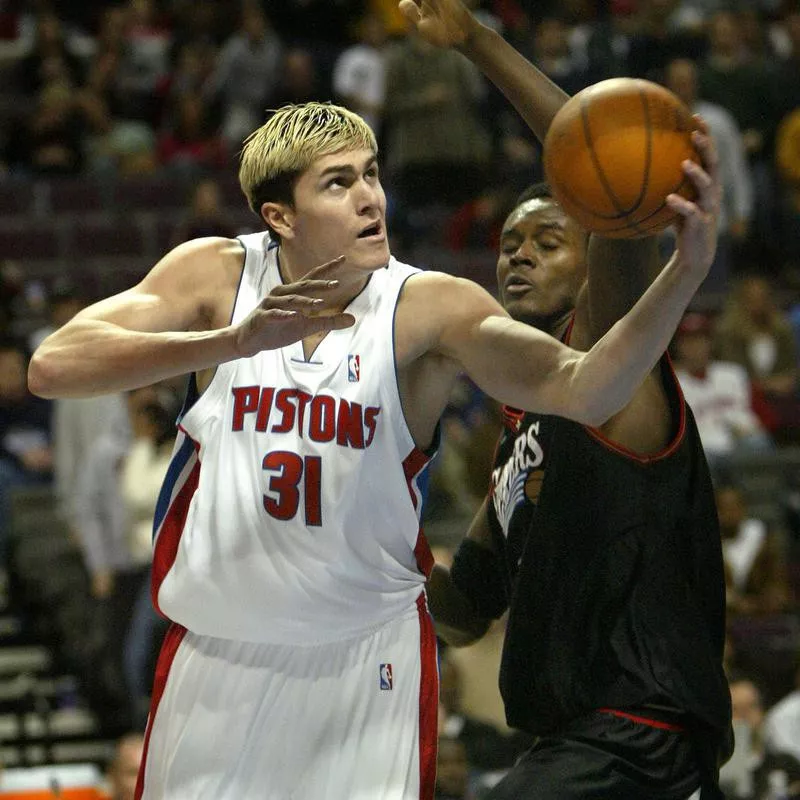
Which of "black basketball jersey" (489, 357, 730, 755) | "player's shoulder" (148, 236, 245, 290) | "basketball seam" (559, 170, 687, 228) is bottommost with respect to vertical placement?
"black basketball jersey" (489, 357, 730, 755)

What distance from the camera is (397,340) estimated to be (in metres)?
4.26

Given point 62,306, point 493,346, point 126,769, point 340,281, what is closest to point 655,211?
point 493,346

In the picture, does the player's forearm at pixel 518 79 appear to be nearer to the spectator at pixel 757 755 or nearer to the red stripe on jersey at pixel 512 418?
the red stripe on jersey at pixel 512 418

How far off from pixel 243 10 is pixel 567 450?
38.0 feet

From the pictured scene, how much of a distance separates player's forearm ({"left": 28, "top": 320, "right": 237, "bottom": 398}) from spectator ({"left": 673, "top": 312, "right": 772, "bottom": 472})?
737cm

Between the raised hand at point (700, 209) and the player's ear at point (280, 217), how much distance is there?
1213mm

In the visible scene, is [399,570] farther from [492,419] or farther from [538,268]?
[492,419]

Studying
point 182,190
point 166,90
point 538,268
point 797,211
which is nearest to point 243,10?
point 166,90

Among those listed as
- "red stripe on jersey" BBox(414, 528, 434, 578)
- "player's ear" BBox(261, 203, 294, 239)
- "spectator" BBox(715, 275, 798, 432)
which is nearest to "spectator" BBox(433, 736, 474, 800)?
"red stripe on jersey" BBox(414, 528, 434, 578)

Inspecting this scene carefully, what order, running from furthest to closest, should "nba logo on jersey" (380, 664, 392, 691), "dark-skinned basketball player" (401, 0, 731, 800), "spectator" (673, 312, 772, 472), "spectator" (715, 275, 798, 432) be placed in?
"spectator" (715, 275, 798, 432) < "spectator" (673, 312, 772, 472) < "nba logo on jersey" (380, 664, 392, 691) < "dark-skinned basketball player" (401, 0, 731, 800)

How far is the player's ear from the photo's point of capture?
4.35m

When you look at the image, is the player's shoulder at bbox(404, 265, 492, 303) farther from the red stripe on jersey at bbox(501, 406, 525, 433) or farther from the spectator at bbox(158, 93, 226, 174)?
the spectator at bbox(158, 93, 226, 174)

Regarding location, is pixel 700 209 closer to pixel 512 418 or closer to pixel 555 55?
pixel 512 418

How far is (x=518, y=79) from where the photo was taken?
171 inches
